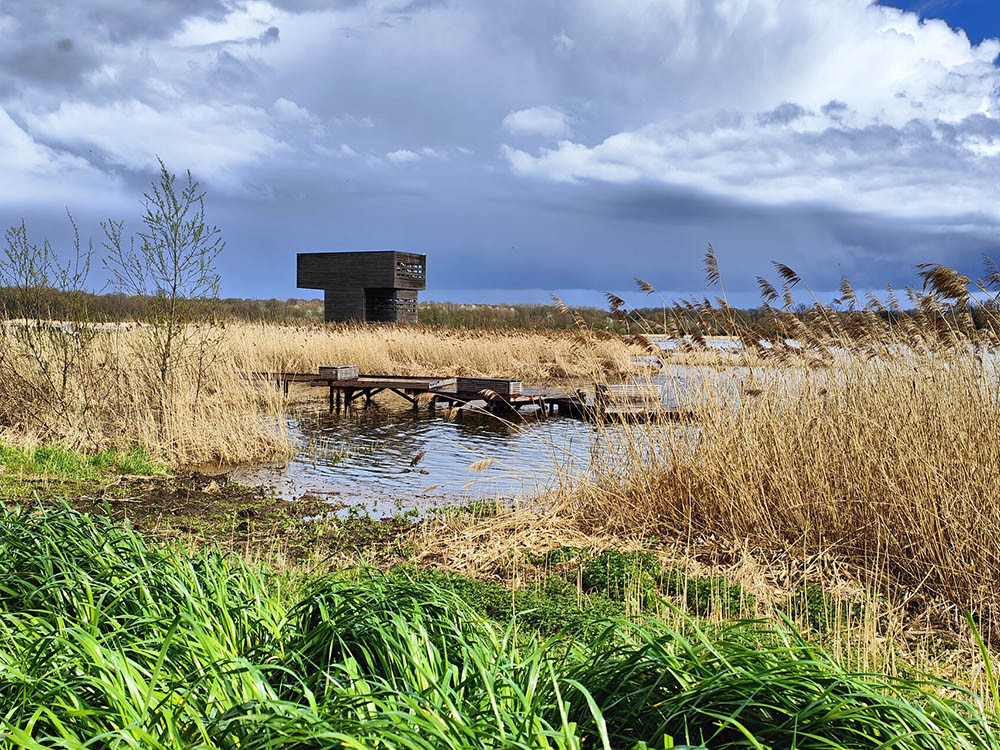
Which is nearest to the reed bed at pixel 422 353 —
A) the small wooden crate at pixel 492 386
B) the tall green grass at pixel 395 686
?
the small wooden crate at pixel 492 386

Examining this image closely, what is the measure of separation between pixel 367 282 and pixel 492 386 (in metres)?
15.0

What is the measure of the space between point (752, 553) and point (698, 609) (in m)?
1.08

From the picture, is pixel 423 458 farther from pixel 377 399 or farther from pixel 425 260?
pixel 425 260

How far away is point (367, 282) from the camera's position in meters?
28.9

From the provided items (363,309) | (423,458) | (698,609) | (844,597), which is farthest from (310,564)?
(363,309)

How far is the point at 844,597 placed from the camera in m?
4.77

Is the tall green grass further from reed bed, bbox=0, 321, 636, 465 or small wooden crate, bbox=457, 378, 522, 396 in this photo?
small wooden crate, bbox=457, 378, 522, 396

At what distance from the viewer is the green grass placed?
8156mm

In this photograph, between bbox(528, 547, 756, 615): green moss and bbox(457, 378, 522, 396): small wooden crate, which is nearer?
bbox(528, 547, 756, 615): green moss

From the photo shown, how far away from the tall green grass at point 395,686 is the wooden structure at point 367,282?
85.7 ft

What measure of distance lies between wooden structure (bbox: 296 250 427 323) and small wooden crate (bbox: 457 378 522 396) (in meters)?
14.0

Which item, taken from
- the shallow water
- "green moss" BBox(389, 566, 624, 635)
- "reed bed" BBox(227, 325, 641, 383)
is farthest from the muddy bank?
"reed bed" BBox(227, 325, 641, 383)

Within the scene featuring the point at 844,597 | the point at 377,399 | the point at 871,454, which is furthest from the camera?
the point at 377,399

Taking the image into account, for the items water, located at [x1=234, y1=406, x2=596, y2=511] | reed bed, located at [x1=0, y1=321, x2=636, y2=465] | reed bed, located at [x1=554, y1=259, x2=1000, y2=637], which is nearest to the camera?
reed bed, located at [x1=554, y1=259, x2=1000, y2=637]
